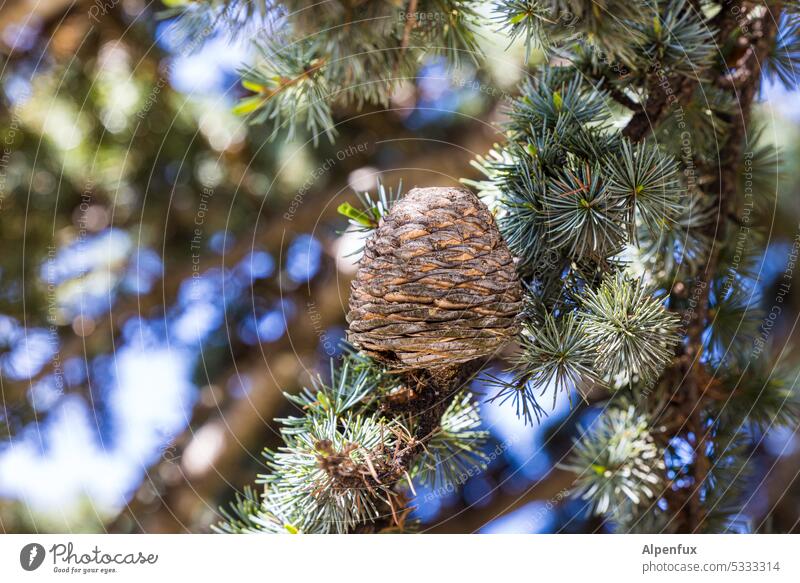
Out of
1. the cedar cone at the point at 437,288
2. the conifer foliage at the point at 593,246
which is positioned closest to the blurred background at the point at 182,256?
the conifer foliage at the point at 593,246

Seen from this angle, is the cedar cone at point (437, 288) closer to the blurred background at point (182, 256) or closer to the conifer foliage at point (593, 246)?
the conifer foliage at point (593, 246)

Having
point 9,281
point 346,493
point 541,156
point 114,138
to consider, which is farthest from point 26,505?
point 541,156

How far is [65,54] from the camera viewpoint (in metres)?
0.80

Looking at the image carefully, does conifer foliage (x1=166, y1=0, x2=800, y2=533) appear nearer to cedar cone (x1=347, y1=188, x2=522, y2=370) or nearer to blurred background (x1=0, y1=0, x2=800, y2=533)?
cedar cone (x1=347, y1=188, x2=522, y2=370)

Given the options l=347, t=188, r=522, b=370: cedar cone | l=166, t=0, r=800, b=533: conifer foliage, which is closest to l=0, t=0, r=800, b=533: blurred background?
l=166, t=0, r=800, b=533: conifer foliage

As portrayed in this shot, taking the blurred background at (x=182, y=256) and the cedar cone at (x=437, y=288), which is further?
the blurred background at (x=182, y=256)

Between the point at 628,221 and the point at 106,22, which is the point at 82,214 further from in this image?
the point at 628,221

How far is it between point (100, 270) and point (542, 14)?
0.70 m

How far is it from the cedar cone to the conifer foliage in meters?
0.03

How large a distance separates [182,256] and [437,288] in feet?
2.22

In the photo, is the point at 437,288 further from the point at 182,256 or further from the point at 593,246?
the point at 182,256

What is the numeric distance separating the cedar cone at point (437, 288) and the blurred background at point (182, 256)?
416mm

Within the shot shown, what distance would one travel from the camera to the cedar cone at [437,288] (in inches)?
12.9

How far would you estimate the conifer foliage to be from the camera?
0.36 meters
